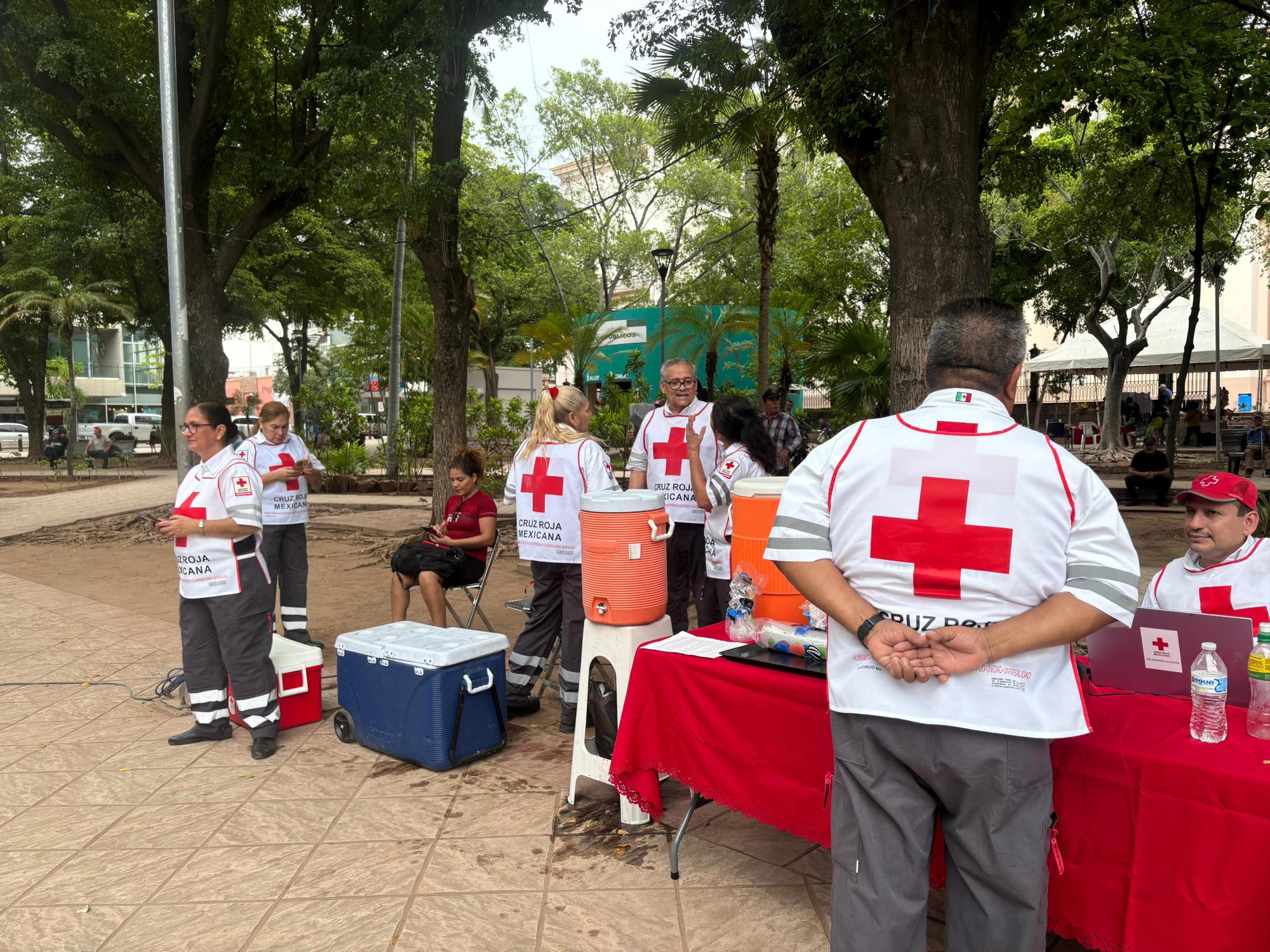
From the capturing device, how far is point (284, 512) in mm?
6242

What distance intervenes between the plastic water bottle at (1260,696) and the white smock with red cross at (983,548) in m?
0.59

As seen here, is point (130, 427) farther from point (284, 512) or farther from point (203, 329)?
point (284, 512)

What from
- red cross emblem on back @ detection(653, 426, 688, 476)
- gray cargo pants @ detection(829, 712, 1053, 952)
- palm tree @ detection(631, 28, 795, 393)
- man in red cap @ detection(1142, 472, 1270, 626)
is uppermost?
palm tree @ detection(631, 28, 795, 393)

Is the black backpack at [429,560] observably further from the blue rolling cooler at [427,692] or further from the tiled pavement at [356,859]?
the tiled pavement at [356,859]

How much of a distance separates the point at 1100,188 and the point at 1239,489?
51.7ft

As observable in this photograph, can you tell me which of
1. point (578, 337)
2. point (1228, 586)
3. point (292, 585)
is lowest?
point (292, 585)

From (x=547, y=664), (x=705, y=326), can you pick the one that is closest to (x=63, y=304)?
(x=705, y=326)

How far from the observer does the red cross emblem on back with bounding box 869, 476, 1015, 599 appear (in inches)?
72.5

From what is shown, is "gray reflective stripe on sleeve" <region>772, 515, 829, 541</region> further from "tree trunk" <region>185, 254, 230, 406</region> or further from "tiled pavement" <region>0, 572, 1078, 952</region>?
"tree trunk" <region>185, 254, 230, 406</region>

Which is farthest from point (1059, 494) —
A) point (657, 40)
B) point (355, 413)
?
point (355, 413)

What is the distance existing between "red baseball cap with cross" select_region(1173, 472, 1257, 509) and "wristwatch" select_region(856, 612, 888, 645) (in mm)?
1819

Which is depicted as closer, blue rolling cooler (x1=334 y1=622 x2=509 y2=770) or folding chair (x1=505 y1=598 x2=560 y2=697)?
blue rolling cooler (x1=334 y1=622 x2=509 y2=770)

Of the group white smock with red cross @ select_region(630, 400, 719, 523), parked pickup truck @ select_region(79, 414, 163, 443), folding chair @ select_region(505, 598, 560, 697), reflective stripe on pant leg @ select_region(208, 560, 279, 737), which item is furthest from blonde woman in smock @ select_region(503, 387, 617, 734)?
parked pickup truck @ select_region(79, 414, 163, 443)

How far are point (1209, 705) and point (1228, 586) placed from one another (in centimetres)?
114
